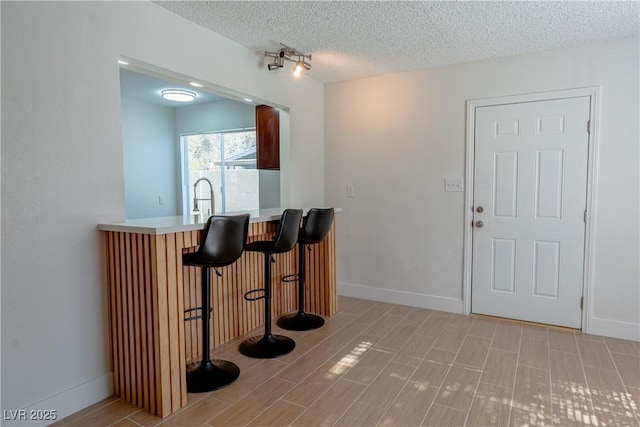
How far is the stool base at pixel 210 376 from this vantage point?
2348mm

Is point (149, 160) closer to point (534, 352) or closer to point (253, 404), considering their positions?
point (253, 404)

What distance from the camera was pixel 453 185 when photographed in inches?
146

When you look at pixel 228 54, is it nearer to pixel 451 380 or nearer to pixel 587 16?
pixel 587 16

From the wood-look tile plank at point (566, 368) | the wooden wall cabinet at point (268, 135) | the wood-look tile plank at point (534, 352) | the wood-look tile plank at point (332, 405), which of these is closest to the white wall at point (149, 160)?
the wooden wall cabinet at point (268, 135)

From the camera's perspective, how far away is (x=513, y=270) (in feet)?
11.5

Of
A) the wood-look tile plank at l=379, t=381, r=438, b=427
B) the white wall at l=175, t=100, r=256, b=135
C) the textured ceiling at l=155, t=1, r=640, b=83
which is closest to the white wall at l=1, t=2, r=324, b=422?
the textured ceiling at l=155, t=1, r=640, b=83

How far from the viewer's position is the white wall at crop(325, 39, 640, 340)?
10.0ft

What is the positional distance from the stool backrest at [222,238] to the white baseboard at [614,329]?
300 centimetres

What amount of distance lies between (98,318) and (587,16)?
3.72 metres

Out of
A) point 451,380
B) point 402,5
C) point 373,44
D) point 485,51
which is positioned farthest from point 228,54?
point 451,380

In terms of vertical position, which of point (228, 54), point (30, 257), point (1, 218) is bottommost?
point (30, 257)

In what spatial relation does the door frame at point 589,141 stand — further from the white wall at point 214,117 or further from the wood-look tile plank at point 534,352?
the white wall at point 214,117

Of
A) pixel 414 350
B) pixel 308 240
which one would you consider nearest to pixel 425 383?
pixel 414 350

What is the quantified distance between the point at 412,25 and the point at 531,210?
1.91m
